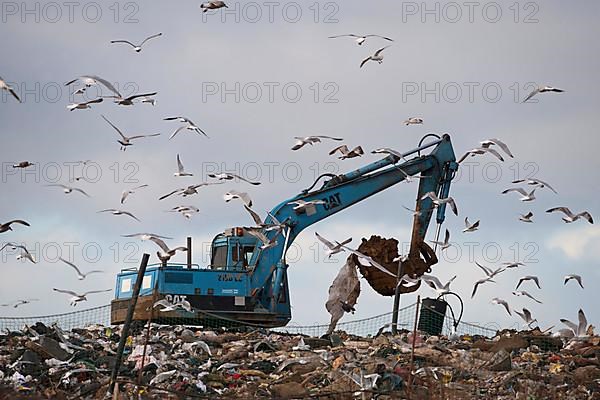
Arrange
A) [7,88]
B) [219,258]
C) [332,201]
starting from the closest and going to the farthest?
1. [7,88]
2. [219,258]
3. [332,201]

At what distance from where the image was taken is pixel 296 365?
1444cm

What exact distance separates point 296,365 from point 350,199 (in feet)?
19.2

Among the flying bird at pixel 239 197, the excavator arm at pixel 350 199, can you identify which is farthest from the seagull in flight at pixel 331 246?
the excavator arm at pixel 350 199

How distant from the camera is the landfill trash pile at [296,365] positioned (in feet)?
41.1

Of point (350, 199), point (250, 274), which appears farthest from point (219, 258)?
point (350, 199)

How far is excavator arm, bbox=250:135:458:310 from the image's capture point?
60.9 feet

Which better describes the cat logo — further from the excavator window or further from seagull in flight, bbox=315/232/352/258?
seagull in flight, bbox=315/232/352/258

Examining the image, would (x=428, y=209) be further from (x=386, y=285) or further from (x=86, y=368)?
(x=86, y=368)

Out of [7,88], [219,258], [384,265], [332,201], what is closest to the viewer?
[7,88]

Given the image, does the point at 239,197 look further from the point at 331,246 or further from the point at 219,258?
the point at 219,258

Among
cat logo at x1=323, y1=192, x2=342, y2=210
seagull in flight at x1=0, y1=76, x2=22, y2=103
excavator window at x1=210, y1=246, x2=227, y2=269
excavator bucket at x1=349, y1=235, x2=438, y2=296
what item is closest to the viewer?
seagull in flight at x1=0, y1=76, x2=22, y2=103

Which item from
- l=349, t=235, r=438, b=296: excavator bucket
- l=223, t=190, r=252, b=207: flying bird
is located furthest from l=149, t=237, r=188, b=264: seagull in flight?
l=349, t=235, r=438, b=296: excavator bucket

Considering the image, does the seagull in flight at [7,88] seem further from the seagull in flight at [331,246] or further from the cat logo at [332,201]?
the cat logo at [332,201]

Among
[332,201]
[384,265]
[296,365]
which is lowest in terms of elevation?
[296,365]
